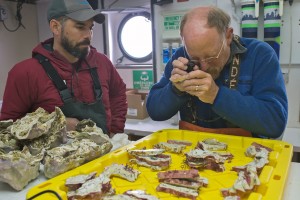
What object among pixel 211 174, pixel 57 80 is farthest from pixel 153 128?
pixel 211 174

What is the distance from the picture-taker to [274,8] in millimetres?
1965

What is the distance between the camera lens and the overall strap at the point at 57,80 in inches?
61.2

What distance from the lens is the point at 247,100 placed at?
119 centimetres

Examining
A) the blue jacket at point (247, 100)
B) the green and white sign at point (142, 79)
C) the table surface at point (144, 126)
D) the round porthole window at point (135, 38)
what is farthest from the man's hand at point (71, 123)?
the round porthole window at point (135, 38)

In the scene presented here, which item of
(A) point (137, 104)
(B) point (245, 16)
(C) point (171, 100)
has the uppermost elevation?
(B) point (245, 16)

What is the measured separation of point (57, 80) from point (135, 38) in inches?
58.1

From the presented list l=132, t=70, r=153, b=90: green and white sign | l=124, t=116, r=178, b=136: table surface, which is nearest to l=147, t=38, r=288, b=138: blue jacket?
l=124, t=116, r=178, b=136: table surface

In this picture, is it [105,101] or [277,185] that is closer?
[277,185]

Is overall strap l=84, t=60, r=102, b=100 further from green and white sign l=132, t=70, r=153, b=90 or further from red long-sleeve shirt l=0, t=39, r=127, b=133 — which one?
green and white sign l=132, t=70, r=153, b=90

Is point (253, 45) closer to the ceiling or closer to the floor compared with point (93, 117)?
closer to the ceiling

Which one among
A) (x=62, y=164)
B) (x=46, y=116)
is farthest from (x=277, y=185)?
(x=46, y=116)

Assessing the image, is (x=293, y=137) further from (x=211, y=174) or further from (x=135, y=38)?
(x=135, y=38)

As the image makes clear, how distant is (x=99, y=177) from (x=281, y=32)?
1.76 m

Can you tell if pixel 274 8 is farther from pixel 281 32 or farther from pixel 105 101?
pixel 105 101
